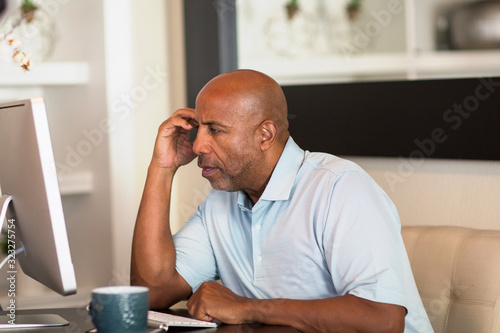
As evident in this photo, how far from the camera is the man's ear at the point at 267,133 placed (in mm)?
1596

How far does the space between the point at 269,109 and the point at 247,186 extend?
0.62 feet

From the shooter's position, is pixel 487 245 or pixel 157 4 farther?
pixel 157 4

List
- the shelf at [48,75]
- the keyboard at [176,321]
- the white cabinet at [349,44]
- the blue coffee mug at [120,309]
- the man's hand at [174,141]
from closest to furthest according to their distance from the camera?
the blue coffee mug at [120,309] < the keyboard at [176,321] < the man's hand at [174,141] < the white cabinet at [349,44] < the shelf at [48,75]

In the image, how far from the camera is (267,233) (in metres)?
1.57

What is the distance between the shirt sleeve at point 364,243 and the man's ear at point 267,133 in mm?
213

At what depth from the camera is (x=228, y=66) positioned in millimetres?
2645

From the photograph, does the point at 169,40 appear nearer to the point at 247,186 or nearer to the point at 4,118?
the point at 247,186

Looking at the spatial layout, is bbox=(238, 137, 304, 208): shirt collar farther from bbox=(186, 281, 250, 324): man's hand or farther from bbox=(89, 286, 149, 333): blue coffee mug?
bbox=(89, 286, 149, 333): blue coffee mug

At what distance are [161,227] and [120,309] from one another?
1.91 feet

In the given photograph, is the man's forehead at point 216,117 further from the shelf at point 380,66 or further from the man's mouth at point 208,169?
the shelf at point 380,66

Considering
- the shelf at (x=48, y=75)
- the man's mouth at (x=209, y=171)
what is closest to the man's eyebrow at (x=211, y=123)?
the man's mouth at (x=209, y=171)

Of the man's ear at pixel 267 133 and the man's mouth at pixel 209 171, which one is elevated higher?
the man's ear at pixel 267 133

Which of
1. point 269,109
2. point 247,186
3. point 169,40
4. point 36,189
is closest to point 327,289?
point 247,186

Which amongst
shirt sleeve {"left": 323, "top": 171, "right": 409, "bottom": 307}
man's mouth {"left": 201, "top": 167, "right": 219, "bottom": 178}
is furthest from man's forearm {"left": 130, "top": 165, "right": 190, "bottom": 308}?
shirt sleeve {"left": 323, "top": 171, "right": 409, "bottom": 307}
